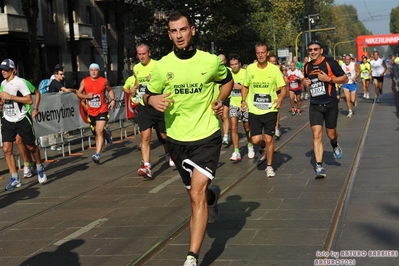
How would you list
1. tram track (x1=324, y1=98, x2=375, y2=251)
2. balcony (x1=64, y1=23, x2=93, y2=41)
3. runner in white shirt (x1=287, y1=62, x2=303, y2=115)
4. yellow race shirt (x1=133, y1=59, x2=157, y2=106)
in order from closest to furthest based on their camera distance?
1. tram track (x1=324, y1=98, x2=375, y2=251)
2. yellow race shirt (x1=133, y1=59, x2=157, y2=106)
3. runner in white shirt (x1=287, y1=62, x2=303, y2=115)
4. balcony (x1=64, y1=23, x2=93, y2=41)

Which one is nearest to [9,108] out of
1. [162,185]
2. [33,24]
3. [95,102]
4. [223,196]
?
[95,102]

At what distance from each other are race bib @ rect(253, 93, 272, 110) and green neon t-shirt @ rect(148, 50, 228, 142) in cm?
458

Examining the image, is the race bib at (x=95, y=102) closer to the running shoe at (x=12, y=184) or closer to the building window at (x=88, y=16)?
the running shoe at (x=12, y=184)

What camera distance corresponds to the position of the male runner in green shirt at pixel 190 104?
517 cm

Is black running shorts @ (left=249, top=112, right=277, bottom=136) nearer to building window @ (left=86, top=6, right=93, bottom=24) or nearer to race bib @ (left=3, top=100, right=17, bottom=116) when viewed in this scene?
race bib @ (left=3, top=100, right=17, bottom=116)

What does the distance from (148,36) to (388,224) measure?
28798mm

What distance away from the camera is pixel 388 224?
6406 mm

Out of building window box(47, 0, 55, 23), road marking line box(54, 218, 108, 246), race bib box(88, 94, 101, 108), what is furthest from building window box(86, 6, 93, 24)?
road marking line box(54, 218, 108, 246)

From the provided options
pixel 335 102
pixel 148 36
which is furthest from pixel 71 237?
pixel 148 36

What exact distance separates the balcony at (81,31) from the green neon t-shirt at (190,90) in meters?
34.1

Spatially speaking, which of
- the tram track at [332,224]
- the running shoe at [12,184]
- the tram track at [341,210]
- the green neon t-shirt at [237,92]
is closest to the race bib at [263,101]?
the tram track at [332,224]

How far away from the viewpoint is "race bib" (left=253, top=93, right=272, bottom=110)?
9.89 m

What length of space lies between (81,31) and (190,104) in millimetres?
35472

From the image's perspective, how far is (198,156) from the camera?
5.25 m
